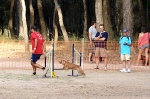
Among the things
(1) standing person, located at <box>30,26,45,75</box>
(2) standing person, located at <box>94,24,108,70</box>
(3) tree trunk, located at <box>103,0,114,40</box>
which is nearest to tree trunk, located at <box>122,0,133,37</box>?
(3) tree trunk, located at <box>103,0,114,40</box>

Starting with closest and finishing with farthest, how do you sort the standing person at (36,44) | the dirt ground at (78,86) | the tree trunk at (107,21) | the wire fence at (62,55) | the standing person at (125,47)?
the dirt ground at (78,86), the standing person at (36,44), the standing person at (125,47), the wire fence at (62,55), the tree trunk at (107,21)

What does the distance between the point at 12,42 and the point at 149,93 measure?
56.3ft

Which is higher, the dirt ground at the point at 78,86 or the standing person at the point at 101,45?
the standing person at the point at 101,45

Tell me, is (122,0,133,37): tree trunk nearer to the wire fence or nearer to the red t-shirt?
the wire fence

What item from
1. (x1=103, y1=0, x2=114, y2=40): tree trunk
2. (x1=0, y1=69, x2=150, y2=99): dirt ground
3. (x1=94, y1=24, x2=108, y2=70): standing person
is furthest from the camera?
(x1=103, y1=0, x2=114, y2=40): tree trunk

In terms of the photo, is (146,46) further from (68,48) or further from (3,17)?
(3,17)

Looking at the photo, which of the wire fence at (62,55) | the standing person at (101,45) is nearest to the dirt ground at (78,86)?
the standing person at (101,45)

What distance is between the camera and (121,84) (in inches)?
548

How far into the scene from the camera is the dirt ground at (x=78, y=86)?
453 inches

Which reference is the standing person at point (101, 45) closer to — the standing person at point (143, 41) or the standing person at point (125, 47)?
the standing person at point (125, 47)

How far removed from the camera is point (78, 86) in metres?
13.3

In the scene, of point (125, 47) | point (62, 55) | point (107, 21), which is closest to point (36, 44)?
point (125, 47)

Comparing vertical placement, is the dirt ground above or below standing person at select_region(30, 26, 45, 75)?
below

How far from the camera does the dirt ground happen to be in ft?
37.7
